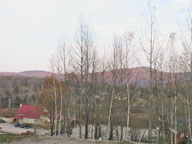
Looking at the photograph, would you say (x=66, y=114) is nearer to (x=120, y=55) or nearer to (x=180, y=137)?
(x=120, y=55)

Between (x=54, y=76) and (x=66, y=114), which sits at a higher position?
(x=54, y=76)

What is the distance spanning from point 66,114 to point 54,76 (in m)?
3.05

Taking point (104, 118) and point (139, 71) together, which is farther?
point (104, 118)

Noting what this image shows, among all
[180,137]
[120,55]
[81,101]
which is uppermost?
[120,55]

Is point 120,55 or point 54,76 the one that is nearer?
point 120,55

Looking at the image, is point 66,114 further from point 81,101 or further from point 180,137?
point 180,137

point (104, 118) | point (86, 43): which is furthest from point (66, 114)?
point (86, 43)

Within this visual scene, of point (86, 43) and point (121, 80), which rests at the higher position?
point (86, 43)

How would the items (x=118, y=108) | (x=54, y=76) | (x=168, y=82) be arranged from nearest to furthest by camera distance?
1. (x=168, y=82)
2. (x=118, y=108)
3. (x=54, y=76)

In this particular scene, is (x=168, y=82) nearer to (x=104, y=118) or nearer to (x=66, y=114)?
(x=104, y=118)

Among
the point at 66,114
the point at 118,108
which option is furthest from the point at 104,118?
the point at 66,114

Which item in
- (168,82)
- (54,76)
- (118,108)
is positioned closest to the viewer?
(168,82)

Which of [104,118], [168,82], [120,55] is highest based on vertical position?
[120,55]

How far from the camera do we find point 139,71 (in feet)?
45.3
